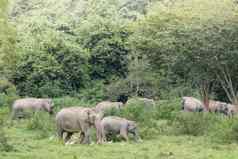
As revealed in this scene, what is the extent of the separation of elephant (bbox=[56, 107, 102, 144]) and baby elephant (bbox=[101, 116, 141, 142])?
873 mm

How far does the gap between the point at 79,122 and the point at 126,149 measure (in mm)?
1770

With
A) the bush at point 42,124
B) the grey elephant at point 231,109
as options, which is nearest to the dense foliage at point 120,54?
the grey elephant at point 231,109

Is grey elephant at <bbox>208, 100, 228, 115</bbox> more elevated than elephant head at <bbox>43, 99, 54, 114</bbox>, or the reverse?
elephant head at <bbox>43, 99, 54, 114</bbox>

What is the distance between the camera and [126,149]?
1472 cm

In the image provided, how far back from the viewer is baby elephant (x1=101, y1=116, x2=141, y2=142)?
661 inches

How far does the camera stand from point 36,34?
32.1 meters

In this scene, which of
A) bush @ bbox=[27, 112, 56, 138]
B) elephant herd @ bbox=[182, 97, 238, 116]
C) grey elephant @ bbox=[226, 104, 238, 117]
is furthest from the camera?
elephant herd @ bbox=[182, 97, 238, 116]

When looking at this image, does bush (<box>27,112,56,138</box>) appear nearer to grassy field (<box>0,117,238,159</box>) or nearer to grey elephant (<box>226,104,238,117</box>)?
grassy field (<box>0,117,238,159</box>)

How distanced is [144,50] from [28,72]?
670 centimetres

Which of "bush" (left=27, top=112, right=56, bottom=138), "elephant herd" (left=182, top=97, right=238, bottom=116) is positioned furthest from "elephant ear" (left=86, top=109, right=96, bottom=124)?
"elephant herd" (left=182, top=97, right=238, bottom=116)

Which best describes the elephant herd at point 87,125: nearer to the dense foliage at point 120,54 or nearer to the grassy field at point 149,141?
the grassy field at point 149,141

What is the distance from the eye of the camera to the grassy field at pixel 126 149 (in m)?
13.2

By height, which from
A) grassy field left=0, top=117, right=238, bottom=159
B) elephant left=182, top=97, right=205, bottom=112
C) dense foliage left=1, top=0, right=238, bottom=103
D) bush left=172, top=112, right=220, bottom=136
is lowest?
grassy field left=0, top=117, right=238, bottom=159

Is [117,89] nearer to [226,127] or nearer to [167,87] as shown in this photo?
[167,87]
